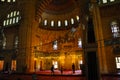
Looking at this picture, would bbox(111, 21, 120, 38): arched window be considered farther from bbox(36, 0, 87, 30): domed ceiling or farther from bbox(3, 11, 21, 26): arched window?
bbox(3, 11, 21, 26): arched window

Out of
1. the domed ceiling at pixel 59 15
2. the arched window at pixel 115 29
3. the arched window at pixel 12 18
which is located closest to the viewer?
the arched window at pixel 115 29

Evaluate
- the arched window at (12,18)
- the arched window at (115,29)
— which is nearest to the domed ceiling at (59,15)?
the arched window at (12,18)

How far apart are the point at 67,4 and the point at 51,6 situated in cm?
432

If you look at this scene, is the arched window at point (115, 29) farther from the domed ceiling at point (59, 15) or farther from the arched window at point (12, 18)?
the arched window at point (12, 18)

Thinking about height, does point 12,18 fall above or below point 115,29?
above

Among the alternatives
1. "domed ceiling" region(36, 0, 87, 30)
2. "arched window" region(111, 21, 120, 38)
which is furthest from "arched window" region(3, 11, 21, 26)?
"arched window" region(111, 21, 120, 38)

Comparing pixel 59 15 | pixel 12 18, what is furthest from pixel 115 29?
pixel 12 18

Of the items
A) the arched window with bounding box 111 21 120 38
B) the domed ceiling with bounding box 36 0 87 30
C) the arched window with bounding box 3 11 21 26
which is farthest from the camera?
the domed ceiling with bounding box 36 0 87 30

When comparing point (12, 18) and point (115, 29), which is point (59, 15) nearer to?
point (12, 18)

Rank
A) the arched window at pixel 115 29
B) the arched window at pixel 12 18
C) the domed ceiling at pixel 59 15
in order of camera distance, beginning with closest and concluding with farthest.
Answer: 1. the arched window at pixel 115 29
2. the arched window at pixel 12 18
3. the domed ceiling at pixel 59 15

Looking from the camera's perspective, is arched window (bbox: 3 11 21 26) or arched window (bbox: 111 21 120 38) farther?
arched window (bbox: 3 11 21 26)

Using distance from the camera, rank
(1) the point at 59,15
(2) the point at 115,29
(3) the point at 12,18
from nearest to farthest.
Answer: (2) the point at 115,29 → (3) the point at 12,18 → (1) the point at 59,15

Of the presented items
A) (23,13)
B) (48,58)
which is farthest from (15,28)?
(48,58)

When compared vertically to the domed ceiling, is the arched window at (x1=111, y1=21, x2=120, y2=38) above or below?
below
